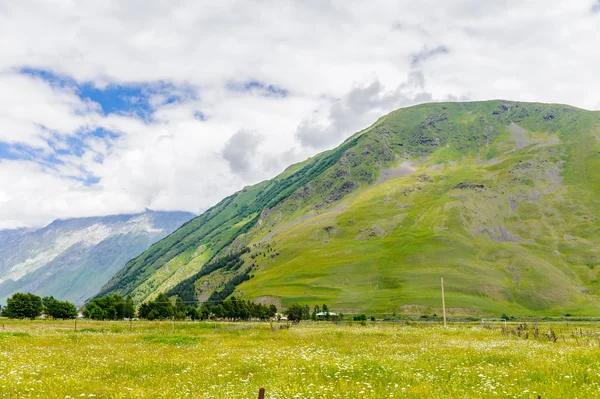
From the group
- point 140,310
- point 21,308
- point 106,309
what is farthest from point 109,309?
point 21,308

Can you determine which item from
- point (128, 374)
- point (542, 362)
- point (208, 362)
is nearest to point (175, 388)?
point (128, 374)

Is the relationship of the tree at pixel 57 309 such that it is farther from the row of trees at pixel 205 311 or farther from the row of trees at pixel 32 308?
the row of trees at pixel 205 311

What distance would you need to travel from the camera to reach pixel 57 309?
164 m

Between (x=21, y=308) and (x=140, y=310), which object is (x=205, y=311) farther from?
(x=21, y=308)

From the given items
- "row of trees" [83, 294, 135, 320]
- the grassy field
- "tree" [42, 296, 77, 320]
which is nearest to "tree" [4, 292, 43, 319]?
"tree" [42, 296, 77, 320]

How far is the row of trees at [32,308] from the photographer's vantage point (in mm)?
142500

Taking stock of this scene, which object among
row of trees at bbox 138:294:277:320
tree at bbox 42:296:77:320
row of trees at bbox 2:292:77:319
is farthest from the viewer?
row of trees at bbox 138:294:277:320

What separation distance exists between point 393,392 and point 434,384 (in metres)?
2.56

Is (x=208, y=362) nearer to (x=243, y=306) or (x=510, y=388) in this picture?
(x=510, y=388)

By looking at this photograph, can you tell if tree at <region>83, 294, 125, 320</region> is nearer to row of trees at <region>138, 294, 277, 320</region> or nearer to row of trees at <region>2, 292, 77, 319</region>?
row of trees at <region>138, 294, 277, 320</region>

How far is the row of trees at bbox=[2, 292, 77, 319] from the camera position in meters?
142

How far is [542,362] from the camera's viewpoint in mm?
20828

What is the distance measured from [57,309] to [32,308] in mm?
19685

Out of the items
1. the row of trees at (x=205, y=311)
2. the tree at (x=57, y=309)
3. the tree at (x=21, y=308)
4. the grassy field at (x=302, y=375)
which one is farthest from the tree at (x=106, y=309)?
the grassy field at (x=302, y=375)
